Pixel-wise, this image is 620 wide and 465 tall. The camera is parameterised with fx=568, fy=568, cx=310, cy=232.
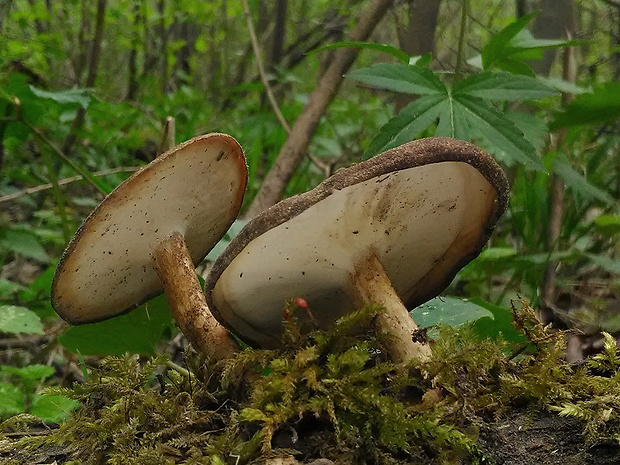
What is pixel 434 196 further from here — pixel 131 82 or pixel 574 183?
pixel 131 82

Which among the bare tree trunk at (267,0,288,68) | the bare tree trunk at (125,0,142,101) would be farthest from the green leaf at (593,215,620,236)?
the bare tree trunk at (125,0,142,101)

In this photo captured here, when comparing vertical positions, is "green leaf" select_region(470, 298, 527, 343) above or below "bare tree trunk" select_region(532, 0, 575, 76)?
below

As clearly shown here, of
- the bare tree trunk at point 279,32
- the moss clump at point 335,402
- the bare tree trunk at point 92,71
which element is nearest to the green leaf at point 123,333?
the moss clump at point 335,402

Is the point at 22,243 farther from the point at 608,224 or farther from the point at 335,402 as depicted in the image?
the point at 608,224

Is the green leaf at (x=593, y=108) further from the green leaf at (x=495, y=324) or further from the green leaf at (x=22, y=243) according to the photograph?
the green leaf at (x=22, y=243)

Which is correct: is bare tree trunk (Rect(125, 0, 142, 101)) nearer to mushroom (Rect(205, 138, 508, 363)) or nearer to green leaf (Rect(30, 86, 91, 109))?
green leaf (Rect(30, 86, 91, 109))
